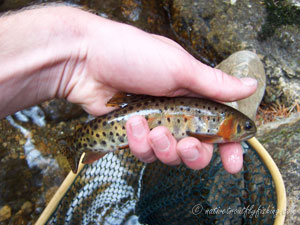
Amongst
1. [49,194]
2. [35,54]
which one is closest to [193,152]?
[35,54]

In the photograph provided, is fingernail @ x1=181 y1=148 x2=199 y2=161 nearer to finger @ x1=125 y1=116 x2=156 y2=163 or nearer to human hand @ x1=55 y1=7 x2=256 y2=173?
human hand @ x1=55 y1=7 x2=256 y2=173

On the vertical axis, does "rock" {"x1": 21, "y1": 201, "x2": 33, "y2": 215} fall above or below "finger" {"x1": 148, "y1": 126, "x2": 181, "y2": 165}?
below

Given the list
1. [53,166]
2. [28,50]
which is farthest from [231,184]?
[53,166]

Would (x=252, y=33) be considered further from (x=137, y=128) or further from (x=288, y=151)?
Answer: (x=137, y=128)

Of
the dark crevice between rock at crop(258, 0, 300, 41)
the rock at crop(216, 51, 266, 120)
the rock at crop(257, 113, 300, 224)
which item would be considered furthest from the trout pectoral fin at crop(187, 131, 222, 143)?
the dark crevice between rock at crop(258, 0, 300, 41)

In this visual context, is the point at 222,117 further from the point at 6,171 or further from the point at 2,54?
the point at 6,171

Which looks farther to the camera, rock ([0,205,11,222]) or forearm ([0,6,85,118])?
rock ([0,205,11,222])

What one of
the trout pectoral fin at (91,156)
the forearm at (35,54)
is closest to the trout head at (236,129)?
the trout pectoral fin at (91,156)
